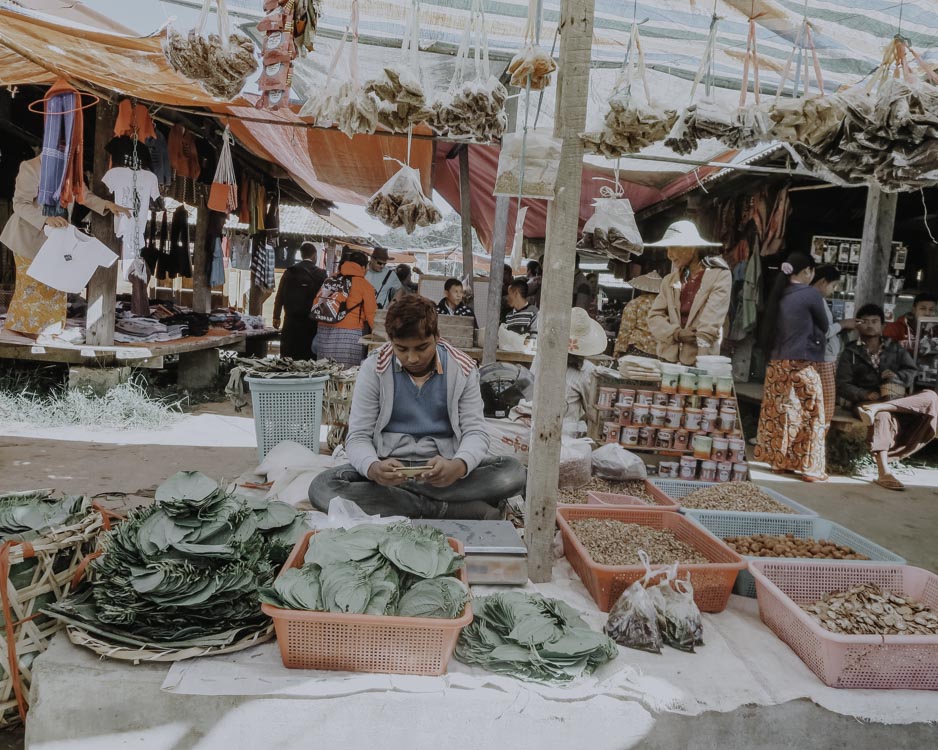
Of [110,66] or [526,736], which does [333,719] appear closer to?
[526,736]

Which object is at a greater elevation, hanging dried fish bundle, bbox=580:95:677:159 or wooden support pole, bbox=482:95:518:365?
hanging dried fish bundle, bbox=580:95:677:159

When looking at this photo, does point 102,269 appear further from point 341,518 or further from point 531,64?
point 531,64

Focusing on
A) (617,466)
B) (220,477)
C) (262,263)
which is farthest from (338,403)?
(262,263)

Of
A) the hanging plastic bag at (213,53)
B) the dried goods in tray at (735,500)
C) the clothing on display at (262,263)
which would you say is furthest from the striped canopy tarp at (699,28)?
the clothing on display at (262,263)

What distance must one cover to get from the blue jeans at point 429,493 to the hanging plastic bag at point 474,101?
5.35 ft

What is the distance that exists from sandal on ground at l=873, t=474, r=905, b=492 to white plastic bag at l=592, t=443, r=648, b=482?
337 cm

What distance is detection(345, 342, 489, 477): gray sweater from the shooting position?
311 centimetres

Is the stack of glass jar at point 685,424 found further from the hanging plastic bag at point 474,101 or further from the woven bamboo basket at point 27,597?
the woven bamboo basket at point 27,597

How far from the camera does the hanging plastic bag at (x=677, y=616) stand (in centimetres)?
211

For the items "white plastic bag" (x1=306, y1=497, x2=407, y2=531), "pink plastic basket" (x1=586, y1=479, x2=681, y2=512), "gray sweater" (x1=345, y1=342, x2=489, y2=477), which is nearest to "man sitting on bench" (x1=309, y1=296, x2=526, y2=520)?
"gray sweater" (x1=345, y1=342, x2=489, y2=477)

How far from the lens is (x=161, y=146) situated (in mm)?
6848

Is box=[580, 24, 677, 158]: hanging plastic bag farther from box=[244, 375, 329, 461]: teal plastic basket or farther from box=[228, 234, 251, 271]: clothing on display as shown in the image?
box=[228, 234, 251, 271]: clothing on display

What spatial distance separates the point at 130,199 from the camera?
628cm

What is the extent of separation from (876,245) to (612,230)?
3.93 metres
